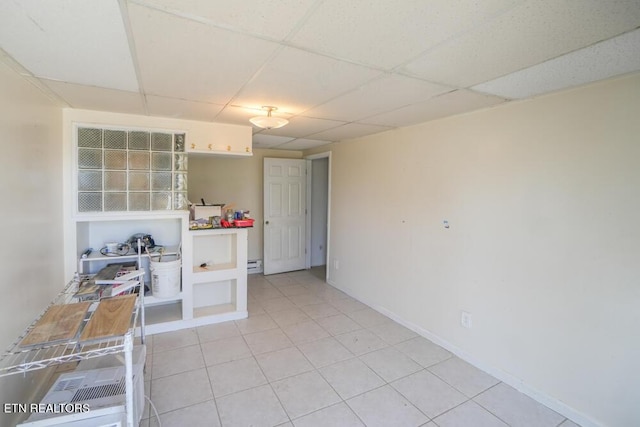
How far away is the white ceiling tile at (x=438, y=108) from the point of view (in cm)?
215

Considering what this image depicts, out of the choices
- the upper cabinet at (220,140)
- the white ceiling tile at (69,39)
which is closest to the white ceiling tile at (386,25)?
the white ceiling tile at (69,39)

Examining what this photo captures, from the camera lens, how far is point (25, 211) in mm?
1887

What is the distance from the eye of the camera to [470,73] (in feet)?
5.65

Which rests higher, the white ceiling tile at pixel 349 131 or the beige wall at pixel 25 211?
the white ceiling tile at pixel 349 131

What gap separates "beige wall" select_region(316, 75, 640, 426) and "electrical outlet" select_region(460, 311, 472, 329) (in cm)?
4

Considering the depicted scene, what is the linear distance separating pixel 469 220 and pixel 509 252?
16.0 inches

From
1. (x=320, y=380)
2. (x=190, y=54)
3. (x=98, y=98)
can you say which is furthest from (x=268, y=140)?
(x=320, y=380)

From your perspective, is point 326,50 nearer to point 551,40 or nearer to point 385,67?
point 385,67

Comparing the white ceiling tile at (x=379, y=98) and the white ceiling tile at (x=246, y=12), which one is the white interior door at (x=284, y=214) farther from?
the white ceiling tile at (x=246, y=12)

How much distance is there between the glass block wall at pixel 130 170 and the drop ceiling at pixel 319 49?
1.72 ft

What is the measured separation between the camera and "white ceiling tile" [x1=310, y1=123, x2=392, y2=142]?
3221mm

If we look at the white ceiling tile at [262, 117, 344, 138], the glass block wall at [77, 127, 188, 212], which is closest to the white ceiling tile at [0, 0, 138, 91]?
the glass block wall at [77, 127, 188, 212]

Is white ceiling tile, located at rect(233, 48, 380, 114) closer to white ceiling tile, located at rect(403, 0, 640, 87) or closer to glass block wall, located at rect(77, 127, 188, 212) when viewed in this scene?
white ceiling tile, located at rect(403, 0, 640, 87)

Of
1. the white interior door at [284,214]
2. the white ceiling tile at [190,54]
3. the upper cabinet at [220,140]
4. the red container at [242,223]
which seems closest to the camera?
the white ceiling tile at [190,54]
